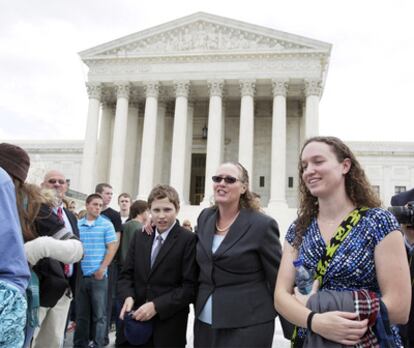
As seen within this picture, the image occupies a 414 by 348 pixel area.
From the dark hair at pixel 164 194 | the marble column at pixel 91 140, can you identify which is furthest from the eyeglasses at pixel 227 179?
the marble column at pixel 91 140

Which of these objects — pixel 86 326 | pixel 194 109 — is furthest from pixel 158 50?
pixel 86 326

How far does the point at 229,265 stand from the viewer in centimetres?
359

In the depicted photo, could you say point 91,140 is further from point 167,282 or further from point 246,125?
point 167,282

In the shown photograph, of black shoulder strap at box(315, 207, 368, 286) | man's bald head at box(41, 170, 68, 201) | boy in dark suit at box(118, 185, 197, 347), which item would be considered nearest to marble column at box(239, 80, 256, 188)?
man's bald head at box(41, 170, 68, 201)

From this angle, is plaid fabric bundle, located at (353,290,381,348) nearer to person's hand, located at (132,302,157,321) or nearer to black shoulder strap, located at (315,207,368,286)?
black shoulder strap, located at (315,207,368,286)

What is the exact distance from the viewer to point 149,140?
102ft

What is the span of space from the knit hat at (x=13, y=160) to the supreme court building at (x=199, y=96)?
2621cm

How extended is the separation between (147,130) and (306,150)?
2916 cm

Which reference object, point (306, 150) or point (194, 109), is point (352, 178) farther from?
point (194, 109)

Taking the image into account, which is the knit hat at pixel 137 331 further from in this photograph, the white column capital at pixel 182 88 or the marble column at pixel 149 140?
the white column capital at pixel 182 88

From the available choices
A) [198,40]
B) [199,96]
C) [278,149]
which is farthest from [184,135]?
[198,40]

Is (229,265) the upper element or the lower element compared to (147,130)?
lower

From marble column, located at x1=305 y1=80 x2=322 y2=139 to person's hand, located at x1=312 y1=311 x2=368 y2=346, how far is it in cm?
2855

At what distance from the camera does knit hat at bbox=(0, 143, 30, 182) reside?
3020mm
